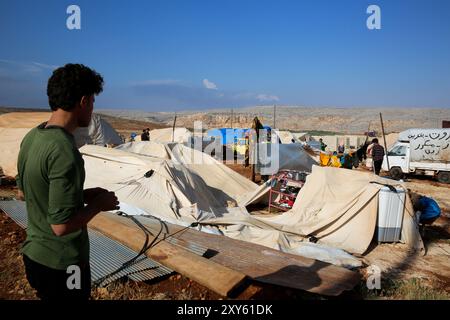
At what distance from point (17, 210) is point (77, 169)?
551 cm

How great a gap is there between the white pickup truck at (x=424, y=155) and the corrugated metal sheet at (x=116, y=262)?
16378 millimetres

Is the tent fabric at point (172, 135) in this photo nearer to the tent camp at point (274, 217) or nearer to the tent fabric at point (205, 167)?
the tent fabric at point (205, 167)

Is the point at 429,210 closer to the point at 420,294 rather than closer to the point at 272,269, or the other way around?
the point at 420,294

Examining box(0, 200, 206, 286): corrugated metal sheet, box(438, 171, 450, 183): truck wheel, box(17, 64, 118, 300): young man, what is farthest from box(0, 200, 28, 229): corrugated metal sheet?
box(438, 171, 450, 183): truck wheel

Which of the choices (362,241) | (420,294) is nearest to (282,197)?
(362,241)

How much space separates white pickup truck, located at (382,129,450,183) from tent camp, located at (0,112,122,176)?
15237mm

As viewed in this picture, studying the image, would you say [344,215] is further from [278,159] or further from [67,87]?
[278,159]

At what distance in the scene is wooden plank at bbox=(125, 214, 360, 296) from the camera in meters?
3.71

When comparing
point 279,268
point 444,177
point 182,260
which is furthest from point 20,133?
point 444,177

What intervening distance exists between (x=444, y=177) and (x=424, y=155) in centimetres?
134

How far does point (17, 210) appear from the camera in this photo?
630 cm

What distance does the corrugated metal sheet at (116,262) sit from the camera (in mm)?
3617

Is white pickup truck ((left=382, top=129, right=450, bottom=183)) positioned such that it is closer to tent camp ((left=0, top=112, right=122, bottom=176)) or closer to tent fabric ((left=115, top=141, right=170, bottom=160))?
tent fabric ((left=115, top=141, right=170, bottom=160))

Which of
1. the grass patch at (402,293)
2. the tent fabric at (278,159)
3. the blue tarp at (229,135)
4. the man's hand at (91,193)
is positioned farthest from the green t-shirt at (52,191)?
the blue tarp at (229,135)
